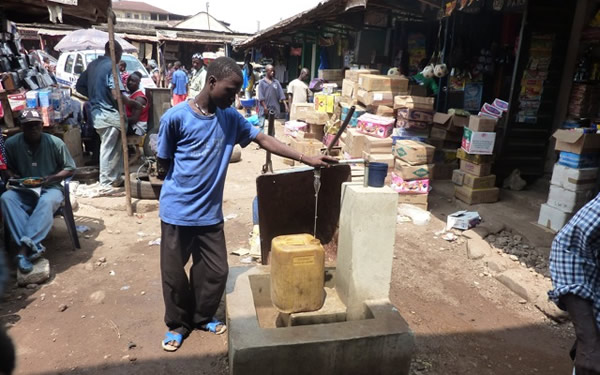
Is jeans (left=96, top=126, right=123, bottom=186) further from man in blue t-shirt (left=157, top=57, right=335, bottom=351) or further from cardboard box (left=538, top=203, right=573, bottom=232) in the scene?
cardboard box (left=538, top=203, right=573, bottom=232)

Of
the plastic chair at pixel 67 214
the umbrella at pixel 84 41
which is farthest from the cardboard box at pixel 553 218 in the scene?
the umbrella at pixel 84 41

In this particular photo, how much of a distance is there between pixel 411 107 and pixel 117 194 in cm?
475

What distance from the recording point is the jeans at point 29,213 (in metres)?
4.07

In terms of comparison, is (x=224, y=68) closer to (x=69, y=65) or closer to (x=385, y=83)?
(x=385, y=83)

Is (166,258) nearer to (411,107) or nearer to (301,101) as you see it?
(411,107)

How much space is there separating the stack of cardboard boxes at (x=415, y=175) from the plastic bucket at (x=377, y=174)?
11.3ft

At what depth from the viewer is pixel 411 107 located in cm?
690

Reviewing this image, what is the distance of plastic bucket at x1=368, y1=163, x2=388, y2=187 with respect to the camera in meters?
2.77

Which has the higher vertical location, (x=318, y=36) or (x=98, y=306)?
(x=318, y=36)

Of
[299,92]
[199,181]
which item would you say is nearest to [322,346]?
[199,181]

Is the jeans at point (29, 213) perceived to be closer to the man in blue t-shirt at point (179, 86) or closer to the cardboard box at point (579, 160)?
the cardboard box at point (579, 160)

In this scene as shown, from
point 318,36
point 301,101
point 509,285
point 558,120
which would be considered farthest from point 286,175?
point 318,36

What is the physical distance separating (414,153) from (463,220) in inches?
45.8

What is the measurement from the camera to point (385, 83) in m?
7.42
